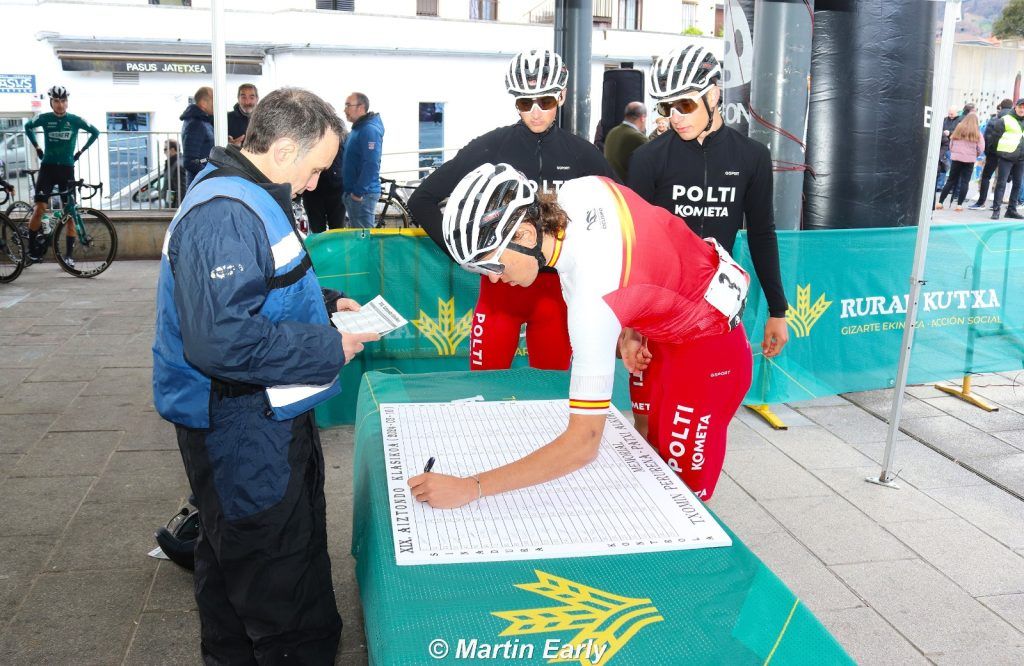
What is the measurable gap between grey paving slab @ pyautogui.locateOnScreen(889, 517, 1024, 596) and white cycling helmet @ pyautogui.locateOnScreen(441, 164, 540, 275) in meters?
2.88

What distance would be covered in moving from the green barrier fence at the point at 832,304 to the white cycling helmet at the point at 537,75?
5.44 ft

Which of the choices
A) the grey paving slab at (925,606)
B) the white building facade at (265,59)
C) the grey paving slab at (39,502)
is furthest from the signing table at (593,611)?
the white building facade at (265,59)

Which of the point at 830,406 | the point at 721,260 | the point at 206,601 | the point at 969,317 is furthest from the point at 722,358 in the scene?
the point at 969,317

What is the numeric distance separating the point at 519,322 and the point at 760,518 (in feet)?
5.26

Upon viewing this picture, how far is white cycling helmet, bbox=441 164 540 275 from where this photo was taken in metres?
2.30

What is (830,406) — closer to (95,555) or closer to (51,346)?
(95,555)

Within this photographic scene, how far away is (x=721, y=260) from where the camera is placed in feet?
9.87

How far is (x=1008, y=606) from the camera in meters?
3.82

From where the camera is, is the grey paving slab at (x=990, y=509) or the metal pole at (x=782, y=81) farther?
the metal pole at (x=782, y=81)

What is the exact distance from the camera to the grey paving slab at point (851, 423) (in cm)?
586

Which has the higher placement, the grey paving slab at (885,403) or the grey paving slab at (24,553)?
the grey paving slab at (885,403)

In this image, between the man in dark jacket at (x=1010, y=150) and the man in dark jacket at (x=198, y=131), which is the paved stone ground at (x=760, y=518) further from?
the man in dark jacket at (x=1010, y=150)

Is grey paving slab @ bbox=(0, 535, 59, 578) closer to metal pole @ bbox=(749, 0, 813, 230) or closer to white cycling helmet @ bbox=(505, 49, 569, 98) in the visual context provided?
white cycling helmet @ bbox=(505, 49, 569, 98)

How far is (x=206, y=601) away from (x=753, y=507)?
292 cm
